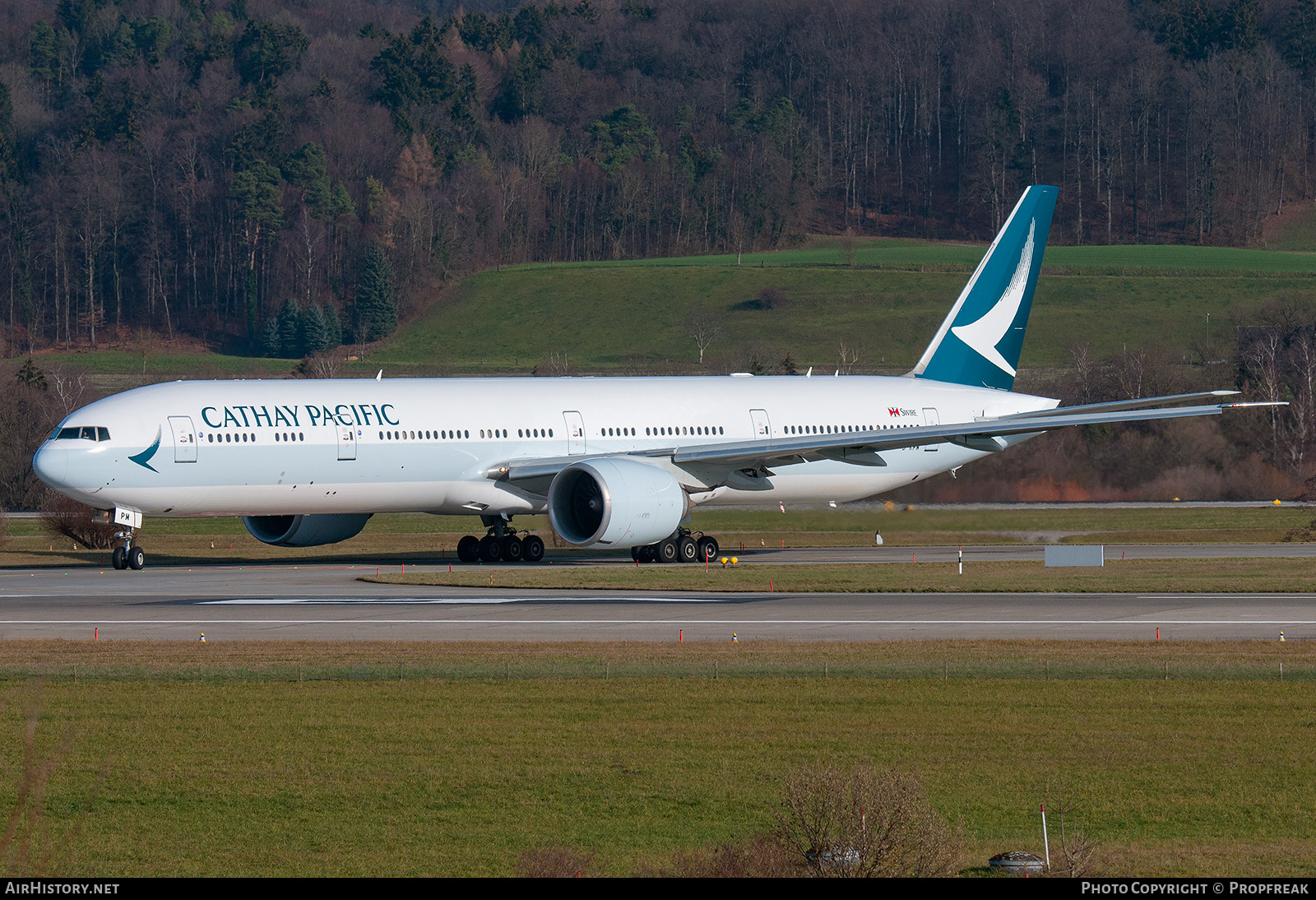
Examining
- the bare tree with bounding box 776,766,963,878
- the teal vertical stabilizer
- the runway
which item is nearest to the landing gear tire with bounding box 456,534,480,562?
the runway

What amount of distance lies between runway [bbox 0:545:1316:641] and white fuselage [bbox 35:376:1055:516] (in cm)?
245

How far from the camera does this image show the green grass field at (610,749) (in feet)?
40.8

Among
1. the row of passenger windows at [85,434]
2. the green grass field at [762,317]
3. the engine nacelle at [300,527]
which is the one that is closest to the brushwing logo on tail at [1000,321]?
the engine nacelle at [300,527]

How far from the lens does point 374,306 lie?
14262cm

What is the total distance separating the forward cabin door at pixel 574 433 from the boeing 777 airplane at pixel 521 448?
0.04 m

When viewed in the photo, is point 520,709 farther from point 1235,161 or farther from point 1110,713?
point 1235,161

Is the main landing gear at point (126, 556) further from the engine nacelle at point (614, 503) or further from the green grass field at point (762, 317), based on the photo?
the green grass field at point (762, 317)

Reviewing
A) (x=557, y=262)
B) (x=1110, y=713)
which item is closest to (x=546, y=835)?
(x=1110, y=713)

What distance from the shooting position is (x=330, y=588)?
111 feet

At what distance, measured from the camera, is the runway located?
2547 cm

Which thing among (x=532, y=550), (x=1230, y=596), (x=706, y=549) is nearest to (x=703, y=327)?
(x=532, y=550)

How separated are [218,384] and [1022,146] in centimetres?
16229

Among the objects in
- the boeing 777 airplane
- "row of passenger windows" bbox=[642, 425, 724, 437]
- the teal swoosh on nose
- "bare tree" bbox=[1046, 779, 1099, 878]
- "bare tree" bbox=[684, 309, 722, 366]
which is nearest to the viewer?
"bare tree" bbox=[1046, 779, 1099, 878]

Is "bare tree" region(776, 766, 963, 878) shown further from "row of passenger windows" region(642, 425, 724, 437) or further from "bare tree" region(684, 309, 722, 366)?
"bare tree" region(684, 309, 722, 366)
